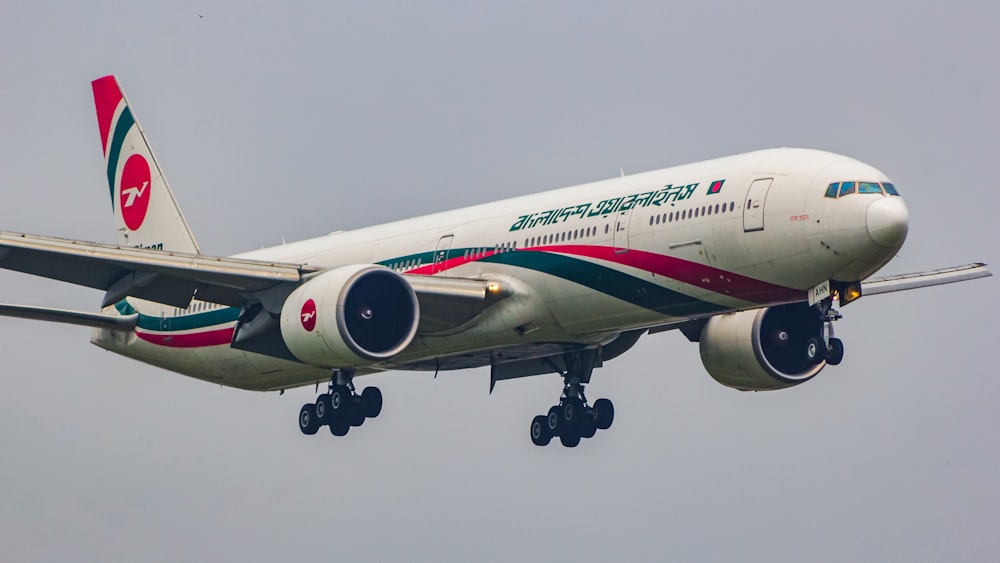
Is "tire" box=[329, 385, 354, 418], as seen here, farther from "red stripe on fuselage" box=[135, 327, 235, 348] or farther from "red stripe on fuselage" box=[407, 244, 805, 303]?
"red stripe on fuselage" box=[407, 244, 805, 303]

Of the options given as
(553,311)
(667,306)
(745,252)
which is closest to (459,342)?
(553,311)

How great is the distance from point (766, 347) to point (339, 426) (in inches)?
464

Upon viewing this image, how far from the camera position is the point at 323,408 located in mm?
46562

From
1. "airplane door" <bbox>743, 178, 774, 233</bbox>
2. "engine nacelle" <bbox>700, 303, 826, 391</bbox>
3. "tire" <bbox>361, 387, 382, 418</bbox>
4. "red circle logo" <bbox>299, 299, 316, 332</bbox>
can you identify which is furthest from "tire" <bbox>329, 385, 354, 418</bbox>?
"airplane door" <bbox>743, 178, 774, 233</bbox>

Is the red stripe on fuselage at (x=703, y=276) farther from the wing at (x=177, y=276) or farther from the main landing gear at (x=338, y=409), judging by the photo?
the main landing gear at (x=338, y=409)

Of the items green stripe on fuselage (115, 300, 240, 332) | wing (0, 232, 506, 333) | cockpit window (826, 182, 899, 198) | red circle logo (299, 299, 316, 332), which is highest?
cockpit window (826, 182, 899, 198)

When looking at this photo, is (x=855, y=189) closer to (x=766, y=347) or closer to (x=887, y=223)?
(x=887, y=223)

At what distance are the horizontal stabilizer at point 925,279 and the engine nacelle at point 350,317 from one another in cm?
1280

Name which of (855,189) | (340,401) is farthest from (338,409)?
(855,189)

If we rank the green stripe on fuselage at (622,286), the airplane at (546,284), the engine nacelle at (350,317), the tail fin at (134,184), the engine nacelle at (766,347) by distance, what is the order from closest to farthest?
the airplane at (546,284), the green stripe on fuselage at (622,286), the engine nacelle at (350,317), the engine nacelle at (766,347), the tail fin at (134,184)

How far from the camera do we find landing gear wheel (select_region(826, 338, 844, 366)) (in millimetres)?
37688

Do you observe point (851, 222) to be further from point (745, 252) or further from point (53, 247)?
point (53, 247)

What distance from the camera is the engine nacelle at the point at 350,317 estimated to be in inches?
1558

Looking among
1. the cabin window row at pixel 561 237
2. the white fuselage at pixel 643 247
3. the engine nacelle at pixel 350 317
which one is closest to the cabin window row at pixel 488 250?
the white fuselage at pixel 643 247
